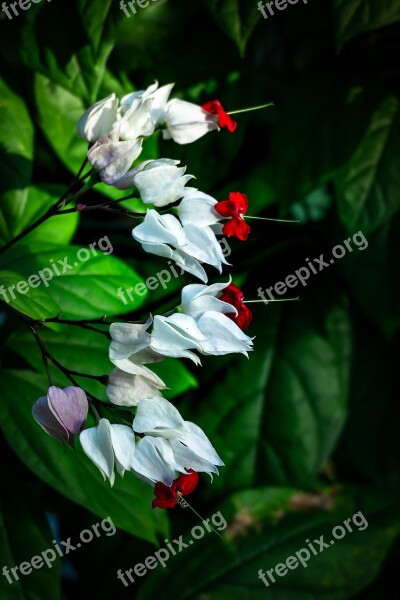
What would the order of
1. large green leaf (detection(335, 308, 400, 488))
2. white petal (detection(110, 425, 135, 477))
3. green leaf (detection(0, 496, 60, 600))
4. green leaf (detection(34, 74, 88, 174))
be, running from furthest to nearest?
large green leaf (detection(335, 308, 400, 488)) → green leaf (detection(34, 74, 88, 174)) → green leaf (detection(0, 496, 60, 600)) → white petal (detection(110, 425, 135, 477))

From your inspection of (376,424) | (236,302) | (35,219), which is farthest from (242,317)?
(376,424)

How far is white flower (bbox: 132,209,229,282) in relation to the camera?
23.9 inches

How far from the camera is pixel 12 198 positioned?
2.89ft

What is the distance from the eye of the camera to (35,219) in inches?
35.0

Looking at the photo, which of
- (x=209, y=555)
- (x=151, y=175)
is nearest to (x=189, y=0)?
(x=151, y=175)

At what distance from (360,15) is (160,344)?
477mm

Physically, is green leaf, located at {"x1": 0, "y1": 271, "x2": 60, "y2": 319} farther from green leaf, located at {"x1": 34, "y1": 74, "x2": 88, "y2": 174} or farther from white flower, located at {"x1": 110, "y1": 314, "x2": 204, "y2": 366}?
green leaf, located at {"x1": 34, "y1": 74, "x2": 88, "y2": 174}

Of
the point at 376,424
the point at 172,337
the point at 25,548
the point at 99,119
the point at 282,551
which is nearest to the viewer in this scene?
the point at 172,337

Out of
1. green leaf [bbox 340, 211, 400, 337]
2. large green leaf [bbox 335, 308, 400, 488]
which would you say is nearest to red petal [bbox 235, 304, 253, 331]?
green leaf [bbox 340, 211, 400, 337]

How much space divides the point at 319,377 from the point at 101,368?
15.2 inches

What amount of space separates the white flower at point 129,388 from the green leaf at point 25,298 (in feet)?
0.29

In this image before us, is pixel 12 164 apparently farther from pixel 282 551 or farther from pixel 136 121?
pixel 282 551

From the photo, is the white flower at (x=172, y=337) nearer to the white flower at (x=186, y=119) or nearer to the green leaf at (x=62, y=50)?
the white flower at (x=186, y=119)

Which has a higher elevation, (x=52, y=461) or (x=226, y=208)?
(x=226, y=208)
